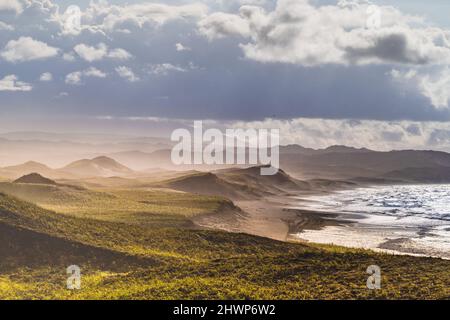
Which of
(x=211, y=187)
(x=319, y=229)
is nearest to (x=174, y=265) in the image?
(x=319, y=229)

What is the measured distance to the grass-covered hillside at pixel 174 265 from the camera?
76.2ft

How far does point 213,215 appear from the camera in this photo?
214 feet

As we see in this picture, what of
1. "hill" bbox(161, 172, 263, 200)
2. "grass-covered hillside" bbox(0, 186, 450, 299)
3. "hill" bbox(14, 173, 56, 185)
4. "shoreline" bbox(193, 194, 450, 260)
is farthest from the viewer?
"hill" bbox(161, 172, 263, 200)

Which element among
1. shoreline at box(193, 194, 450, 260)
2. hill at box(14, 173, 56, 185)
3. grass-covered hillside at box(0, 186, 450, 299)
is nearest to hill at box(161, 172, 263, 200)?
hill at box(14, 173, 56, 185)

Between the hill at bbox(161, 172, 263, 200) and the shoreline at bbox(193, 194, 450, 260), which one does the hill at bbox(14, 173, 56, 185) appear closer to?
the hill at bbox(161, 172, 263, 200)

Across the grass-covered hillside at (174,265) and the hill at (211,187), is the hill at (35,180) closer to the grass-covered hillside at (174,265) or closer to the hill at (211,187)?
the hill at (211,187)

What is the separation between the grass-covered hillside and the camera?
76.2ft

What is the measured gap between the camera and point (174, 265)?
30.6 m

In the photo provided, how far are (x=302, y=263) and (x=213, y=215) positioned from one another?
36.5m

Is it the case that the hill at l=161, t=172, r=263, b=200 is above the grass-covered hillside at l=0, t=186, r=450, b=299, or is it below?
below

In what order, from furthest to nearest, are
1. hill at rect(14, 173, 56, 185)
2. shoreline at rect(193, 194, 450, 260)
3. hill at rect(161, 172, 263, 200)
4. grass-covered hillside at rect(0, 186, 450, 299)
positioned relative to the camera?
1. hill at rect(161, 172, 263, 200)
2. hill at rect(14, 173, 56, 185)
3. shoreline at rect(193, 194, 450, 260)
4. grass-covered hillside at rect(0, 186, 450, 299)

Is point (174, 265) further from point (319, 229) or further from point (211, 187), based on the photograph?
point (211, 187)

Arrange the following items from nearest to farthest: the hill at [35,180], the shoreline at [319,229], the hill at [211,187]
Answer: the shoreline at [319,229] < the hill at [35,180] < the hill at [211,187]

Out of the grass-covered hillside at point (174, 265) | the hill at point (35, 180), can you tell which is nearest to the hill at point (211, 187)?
the hill at point (35, 180)
